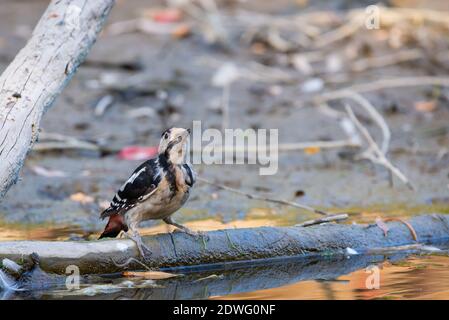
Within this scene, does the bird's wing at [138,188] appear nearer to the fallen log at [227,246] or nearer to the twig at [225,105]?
the fallen log at [227,246]

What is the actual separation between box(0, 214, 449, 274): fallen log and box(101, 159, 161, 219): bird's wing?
0.67ft

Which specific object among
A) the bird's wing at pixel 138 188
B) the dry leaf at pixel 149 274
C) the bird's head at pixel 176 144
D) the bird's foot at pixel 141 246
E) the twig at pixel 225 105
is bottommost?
the dry leaf at pixel 149 274

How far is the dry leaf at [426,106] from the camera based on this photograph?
9.52 meters

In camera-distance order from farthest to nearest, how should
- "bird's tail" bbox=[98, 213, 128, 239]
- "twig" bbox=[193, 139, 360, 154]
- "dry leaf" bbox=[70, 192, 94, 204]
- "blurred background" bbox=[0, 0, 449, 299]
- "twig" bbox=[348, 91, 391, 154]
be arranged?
"twig" bbox=[193, 139, 360, 154], "twig" bbox=[348, 91, 391, 154], "dry leaf" bbox=[70, 192, 94, 204], "blurred background" bbox=[0, 0, 449, 299], "bird's tail" bbox=[98, 213, 128, 239]

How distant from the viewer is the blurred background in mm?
6988

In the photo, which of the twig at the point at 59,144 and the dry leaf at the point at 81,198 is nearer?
the dry leaf at the point at 81,198

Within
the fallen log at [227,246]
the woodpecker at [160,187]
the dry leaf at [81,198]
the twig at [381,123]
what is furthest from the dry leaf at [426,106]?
the woodpecker at [160,187]

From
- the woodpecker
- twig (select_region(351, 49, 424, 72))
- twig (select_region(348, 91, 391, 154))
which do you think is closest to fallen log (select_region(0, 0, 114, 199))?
the woodpecker

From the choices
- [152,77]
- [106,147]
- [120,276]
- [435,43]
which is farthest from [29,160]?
[435,43]

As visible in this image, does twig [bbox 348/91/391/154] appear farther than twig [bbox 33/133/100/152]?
No

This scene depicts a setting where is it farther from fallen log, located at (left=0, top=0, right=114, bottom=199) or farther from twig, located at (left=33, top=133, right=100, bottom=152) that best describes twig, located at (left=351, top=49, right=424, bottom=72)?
fallen log, located at (left=0, top=0, right=114, bottom=199)

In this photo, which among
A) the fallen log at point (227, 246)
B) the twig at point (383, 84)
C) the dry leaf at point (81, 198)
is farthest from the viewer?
the twig at point (383, 84)
